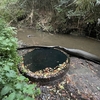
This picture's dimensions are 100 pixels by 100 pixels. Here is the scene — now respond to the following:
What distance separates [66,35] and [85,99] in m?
4.49

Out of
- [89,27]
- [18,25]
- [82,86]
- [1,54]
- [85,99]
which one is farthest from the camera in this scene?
[18,25]

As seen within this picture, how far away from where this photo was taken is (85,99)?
2818mm

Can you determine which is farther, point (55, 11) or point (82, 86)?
point (55, 11)

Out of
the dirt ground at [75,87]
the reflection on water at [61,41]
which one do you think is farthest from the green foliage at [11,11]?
the dirt ground at [75,87]

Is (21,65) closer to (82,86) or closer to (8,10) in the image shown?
(82,86)

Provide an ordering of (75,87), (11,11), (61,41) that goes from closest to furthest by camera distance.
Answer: (75,87) → (61,41) → (11,11)

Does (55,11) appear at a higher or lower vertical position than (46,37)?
higher

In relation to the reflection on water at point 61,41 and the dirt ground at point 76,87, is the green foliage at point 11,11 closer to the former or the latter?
the reflection on water at point 61,41

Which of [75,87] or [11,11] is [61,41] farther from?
[11,11]

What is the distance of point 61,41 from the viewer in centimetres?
617

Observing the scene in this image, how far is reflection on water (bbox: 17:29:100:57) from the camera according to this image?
18.3 feet

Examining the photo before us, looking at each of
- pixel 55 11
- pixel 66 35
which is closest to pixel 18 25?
pixel 55 11

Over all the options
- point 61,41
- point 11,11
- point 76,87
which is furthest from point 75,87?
point 11,11

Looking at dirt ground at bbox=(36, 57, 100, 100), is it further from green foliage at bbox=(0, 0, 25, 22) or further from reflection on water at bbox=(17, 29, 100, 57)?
green foliage at bbox=(0, 0, 25, 22)
